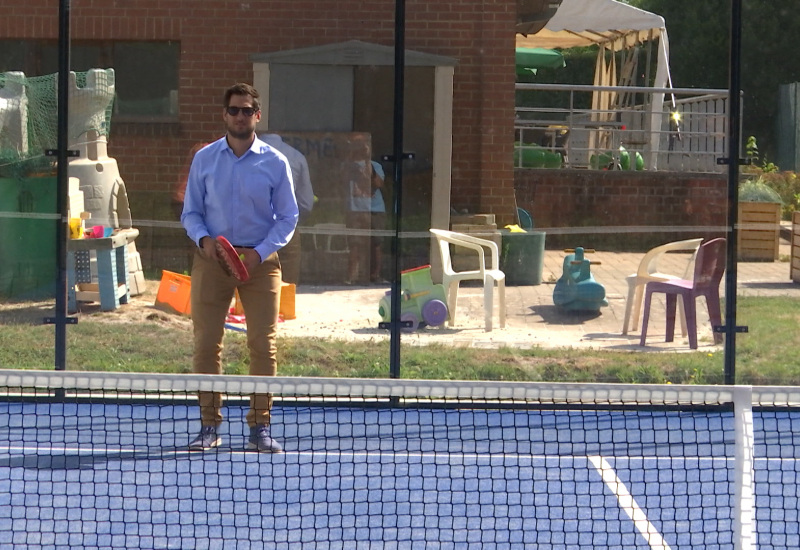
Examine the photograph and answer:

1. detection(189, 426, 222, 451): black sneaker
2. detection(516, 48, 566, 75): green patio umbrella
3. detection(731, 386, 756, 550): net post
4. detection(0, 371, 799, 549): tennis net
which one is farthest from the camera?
detection(516, 48, 566, 75): green patio umbrella

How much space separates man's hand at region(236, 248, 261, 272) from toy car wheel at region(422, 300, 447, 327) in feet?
5.84

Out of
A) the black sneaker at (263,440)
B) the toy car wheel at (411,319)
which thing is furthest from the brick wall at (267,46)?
the black sneaker at (263,440)

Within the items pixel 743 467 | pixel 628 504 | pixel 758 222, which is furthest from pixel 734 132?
pixel 743 467

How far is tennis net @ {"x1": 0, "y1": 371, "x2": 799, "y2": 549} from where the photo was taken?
4008 millimetres

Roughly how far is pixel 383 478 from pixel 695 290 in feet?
8.37

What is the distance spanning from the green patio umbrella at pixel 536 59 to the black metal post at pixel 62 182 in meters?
2.58

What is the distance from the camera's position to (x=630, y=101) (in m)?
7.29

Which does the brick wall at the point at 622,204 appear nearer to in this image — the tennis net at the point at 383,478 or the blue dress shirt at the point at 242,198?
the tennis net at the point at 383,478

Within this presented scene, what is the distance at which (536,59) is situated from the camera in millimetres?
7227

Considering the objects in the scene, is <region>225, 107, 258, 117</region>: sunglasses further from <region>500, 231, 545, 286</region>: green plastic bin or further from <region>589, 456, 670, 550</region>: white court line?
<region>589, 456, 670, 550</region>: white court line

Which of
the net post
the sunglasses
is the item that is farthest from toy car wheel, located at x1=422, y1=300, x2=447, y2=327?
the net post

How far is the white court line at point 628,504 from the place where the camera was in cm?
495

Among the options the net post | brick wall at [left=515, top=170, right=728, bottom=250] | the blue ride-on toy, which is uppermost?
brick wall at [left=515, top=170, right=728, bottom=250]

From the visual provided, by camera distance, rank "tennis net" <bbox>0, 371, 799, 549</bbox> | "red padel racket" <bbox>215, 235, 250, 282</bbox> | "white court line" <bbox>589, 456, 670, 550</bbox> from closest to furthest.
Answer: "tennis net" <bbox>0, 371, 799, 549</bbox>
"white court line" <bbox>589, 456, 670, 550</bbox>
"red padel racket" <bbox>215, 235, 250, 282</bbox>
